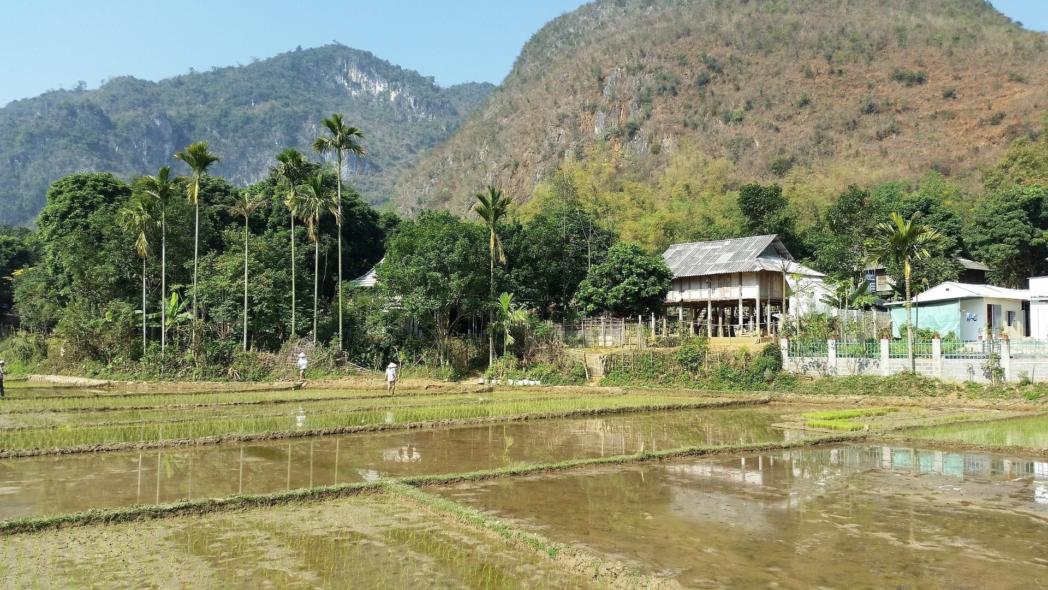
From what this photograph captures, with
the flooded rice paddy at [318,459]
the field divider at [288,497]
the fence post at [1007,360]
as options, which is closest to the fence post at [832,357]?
the fence post at [1007,360]

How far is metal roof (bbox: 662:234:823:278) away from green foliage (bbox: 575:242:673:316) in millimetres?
2847

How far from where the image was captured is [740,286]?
38.8 m

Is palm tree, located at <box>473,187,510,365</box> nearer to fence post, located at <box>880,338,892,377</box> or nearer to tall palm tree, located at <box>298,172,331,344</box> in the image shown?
tall palm tree, located at <box>298,172,331,344</box>

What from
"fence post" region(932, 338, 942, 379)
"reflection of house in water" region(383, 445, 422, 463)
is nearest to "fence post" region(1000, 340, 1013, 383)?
"fence post" region(932, 338, 942, 379)

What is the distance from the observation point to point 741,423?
808 inches

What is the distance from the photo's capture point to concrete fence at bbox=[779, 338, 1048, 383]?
79.9ft

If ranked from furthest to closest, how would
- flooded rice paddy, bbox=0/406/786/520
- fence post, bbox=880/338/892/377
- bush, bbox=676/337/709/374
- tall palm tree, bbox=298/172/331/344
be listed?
1. tall palm tree, bbox=298/172/331/344
2. bush, bbox=676/337/709/374
3. fence post, bbox=880/338/892/377
4. flooded rice paddy, bbox=0/406/786/520

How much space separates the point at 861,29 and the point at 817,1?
1754 cm

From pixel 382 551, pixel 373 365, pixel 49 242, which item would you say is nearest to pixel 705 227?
pixel 373 365

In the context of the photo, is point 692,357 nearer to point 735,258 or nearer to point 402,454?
point 735,258

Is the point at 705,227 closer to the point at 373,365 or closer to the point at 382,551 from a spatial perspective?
the point at 373,365

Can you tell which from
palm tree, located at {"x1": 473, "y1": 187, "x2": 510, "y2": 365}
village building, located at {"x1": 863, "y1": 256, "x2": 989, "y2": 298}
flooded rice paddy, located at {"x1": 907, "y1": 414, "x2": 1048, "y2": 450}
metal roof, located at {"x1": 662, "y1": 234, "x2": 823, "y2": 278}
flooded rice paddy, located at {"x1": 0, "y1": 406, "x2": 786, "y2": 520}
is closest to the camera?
flooded rice paddy, located at {"x1": 0, "y1": 406, "x2": 786, "y2": 520}

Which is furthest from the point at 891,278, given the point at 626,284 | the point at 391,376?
the point at 391,376

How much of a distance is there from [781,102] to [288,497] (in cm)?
8301
